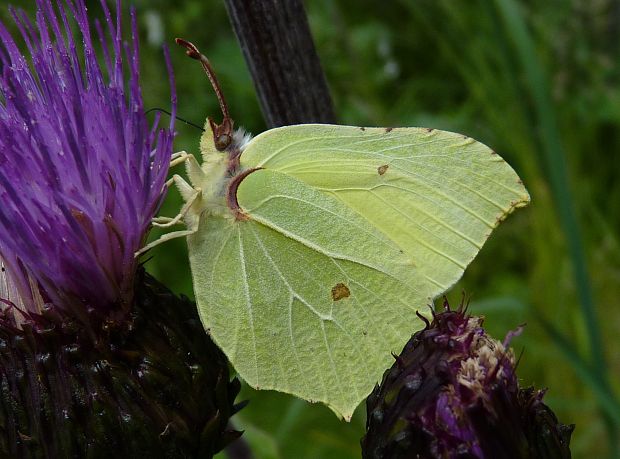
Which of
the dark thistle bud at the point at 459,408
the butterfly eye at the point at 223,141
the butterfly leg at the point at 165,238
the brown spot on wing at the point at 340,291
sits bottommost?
the brown spot on wing at the point at 340,291

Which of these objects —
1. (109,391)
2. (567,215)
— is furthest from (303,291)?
(567,215)

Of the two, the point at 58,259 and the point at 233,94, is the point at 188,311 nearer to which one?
the point at 58,259

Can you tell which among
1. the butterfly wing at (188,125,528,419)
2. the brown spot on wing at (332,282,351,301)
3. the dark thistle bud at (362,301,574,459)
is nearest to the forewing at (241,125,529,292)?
the butterfly wing at (188,125,528,419)

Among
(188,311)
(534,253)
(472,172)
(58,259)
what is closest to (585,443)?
(534,253)

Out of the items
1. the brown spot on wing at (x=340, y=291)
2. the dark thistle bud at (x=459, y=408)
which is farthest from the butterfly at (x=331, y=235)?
the dark thistle bud at (x=459, y=408)

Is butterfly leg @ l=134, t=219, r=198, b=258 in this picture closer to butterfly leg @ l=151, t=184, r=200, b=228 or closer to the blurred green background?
butterfly leg @ l=151, t=184, r=200, b=228

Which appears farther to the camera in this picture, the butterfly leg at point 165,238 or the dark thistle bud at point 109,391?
the butterfly leg at point 165,238

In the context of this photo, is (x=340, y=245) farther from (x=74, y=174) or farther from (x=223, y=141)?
(x=74, y=174)

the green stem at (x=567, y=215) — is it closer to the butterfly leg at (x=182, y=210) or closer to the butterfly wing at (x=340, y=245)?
the butterfly wing at (x=340, y=245)
